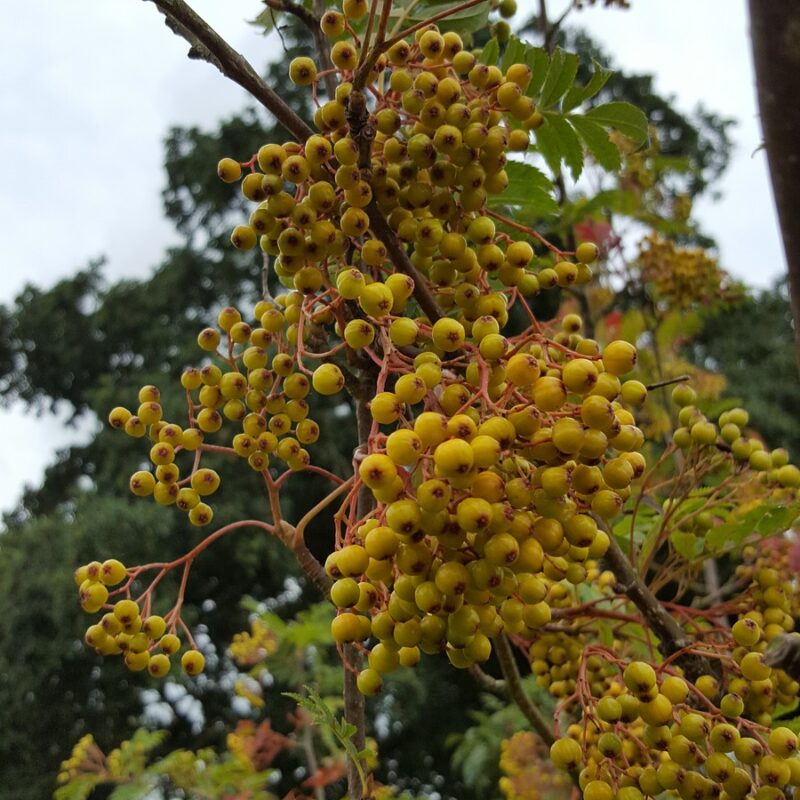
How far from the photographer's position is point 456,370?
103 centimetres

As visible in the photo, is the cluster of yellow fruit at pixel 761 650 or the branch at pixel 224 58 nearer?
the branch at pixel 224 58

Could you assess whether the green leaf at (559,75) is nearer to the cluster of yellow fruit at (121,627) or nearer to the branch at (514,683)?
the branch at (514,683)

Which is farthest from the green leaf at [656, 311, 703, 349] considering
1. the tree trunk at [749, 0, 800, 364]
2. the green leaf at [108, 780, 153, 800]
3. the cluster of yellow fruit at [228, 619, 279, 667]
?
the green leaf at [108, 780, 153, 800]

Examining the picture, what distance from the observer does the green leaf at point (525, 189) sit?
4.30 ft

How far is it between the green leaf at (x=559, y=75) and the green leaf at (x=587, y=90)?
0.09ft

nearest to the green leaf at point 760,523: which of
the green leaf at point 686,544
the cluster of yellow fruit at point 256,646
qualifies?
the green leaf at point 686,544

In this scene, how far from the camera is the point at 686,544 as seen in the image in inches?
54.6

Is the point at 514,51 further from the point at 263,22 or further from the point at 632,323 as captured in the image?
the point at 632,323

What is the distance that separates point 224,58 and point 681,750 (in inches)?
40.0

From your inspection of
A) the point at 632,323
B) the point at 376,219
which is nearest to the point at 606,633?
the point at 376,219

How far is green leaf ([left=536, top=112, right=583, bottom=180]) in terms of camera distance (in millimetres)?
1386

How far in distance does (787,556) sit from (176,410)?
836 cm

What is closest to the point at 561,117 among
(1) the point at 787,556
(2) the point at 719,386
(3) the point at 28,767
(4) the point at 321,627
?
(1) the point at 787,556

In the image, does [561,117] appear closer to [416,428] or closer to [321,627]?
[416,428]
